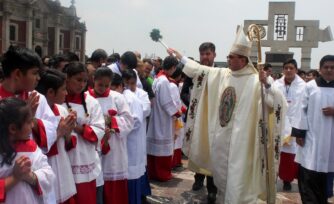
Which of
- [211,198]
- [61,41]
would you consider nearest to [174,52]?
[211,198]

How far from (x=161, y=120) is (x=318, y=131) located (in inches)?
102

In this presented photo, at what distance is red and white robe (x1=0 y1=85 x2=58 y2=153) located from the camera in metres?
2.79

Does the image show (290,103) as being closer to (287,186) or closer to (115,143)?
(287,186)

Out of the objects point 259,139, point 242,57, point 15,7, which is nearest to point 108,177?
point 259,139

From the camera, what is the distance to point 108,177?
4242mm

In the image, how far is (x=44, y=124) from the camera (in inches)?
112

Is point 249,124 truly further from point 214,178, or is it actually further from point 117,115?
point 117,115

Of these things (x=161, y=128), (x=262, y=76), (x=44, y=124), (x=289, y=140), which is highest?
(x=262, y=76)

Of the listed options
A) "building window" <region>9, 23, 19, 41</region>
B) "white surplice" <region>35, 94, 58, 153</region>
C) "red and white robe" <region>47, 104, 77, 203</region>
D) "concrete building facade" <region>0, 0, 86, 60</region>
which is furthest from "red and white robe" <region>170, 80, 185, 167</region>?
"building window" <region>9, 23, 19, 41</region>

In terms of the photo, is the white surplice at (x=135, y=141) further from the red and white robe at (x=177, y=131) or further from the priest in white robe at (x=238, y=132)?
the red and white robe at (x=177, y=131)

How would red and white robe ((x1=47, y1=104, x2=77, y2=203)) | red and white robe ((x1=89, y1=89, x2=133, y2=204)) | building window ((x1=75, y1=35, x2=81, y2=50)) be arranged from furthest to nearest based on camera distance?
building window ((x1=75, y1=35, x2=81, y2=50)) → red and white robe ((x1=89, y1=89, x2=133, y2=204)) → red and white robe ((x1=47, y1=104, x2=77, y2=203))

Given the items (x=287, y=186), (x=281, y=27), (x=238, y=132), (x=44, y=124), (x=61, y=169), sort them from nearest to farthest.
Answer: (x=44, y=124), (x=61, y=169), (x=238, y=132), (x=287, y=186), (x=281, y=27)

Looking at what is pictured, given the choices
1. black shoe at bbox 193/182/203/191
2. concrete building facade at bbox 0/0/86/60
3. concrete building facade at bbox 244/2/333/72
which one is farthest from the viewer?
concrete building facade at bbox 0/0/86/60

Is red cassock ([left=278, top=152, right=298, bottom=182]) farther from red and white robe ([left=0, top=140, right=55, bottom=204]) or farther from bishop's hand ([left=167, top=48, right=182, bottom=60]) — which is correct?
red and white robe ([left=0, top=140, right=55, bottom=204])
